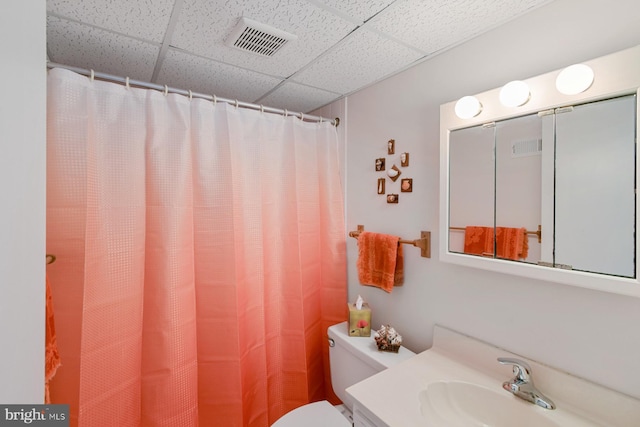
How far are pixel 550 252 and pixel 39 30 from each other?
1.55 meters

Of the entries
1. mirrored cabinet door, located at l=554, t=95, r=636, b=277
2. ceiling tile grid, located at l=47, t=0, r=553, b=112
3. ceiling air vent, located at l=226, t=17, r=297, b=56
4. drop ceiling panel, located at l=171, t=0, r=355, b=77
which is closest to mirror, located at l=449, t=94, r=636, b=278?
mirrored cabinet door, located at l=554, t=95, r=636, b=277

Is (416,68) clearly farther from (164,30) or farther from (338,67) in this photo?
(164,30)

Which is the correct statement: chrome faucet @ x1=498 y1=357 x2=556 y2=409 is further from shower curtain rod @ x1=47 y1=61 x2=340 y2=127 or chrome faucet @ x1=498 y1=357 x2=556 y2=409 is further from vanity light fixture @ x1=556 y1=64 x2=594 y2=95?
shower curtain rod @ x1=47 y1=61 x2=340 y2=127

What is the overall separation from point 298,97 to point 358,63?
55 centimetres

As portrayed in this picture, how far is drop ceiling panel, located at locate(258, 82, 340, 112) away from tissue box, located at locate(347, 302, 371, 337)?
1345 millimetres

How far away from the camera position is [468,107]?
42.8 inches

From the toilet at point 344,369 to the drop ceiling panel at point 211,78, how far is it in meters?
1.50

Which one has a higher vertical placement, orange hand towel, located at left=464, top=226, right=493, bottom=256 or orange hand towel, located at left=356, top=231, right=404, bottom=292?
orange hand towel, located at left=464, top=226, right=493, bottom=256

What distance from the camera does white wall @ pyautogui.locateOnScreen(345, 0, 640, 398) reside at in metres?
0.82

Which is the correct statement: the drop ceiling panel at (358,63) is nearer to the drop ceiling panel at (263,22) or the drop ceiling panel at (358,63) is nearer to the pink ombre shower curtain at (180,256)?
the drop ceiling panel at (263,22)

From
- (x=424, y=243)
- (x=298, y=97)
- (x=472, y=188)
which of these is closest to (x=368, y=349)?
(x=424, y=243)

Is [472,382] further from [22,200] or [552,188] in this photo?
[22,200]

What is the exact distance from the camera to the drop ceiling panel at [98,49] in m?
1.04

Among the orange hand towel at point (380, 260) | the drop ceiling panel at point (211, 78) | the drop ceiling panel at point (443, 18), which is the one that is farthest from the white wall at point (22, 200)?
the orange hand towel at point (380, 260)
